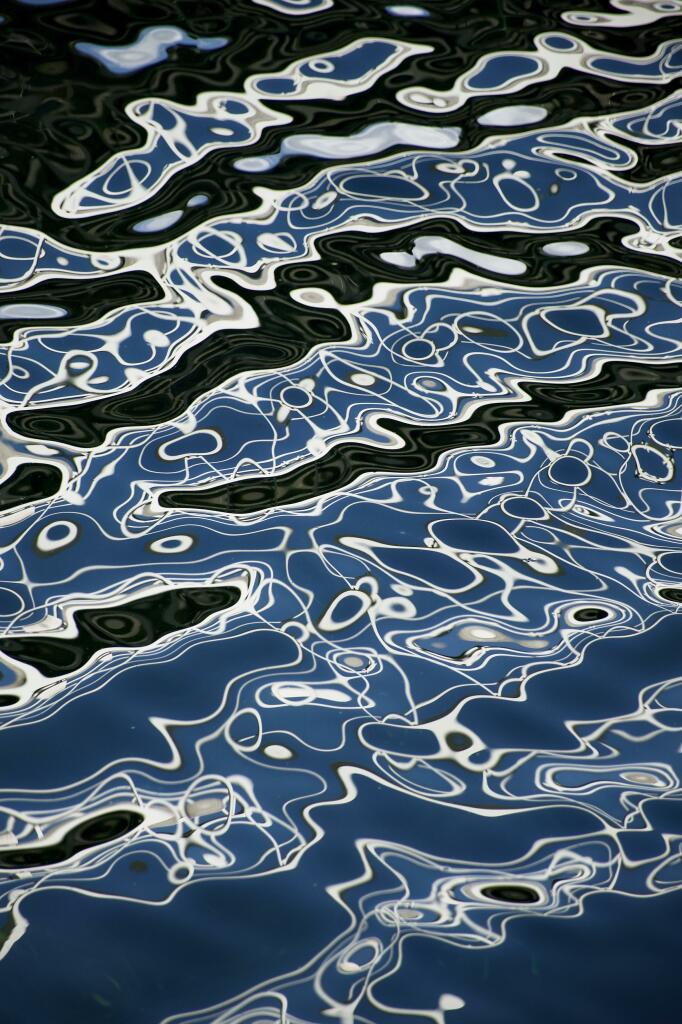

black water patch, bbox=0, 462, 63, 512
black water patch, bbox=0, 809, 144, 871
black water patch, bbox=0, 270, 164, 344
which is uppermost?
black water patch, bbox=0, 270, 164, 344

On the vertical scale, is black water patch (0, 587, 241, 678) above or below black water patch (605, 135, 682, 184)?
below

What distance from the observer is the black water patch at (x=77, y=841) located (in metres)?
1.12

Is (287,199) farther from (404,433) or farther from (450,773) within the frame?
(450,773)

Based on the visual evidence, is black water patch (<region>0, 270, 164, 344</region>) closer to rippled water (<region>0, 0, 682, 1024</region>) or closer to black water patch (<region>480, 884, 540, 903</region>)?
rippled water (<region>0, 0, 682, 1024</region>)

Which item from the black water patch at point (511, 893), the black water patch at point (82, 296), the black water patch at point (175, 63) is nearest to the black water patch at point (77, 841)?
the black water patch at point (511, 893)

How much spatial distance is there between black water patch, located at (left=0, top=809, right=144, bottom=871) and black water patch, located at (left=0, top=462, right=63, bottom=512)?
0.50 meters

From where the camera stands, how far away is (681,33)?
226 cm

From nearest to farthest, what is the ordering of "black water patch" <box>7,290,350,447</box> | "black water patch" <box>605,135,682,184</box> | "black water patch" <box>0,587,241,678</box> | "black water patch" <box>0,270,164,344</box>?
"black water patch" <box>0,587,241,678</box>, "black water patch" <box>7,290,350,447</box>, "black water patch" <box>0,270,164,344</box>, "black water patch" <box>605,135,682,184</box>

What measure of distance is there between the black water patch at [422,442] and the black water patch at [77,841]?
0.47 metres

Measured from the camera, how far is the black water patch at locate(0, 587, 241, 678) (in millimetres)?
1305

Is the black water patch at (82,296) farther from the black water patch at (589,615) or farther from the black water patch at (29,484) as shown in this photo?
the black water patch at (589,615)

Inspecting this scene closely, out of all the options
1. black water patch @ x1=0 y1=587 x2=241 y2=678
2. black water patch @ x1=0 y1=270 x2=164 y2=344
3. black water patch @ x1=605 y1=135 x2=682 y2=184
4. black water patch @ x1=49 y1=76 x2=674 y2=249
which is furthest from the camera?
black water patch @ x1=605 y1=135 x2=682 y2=184

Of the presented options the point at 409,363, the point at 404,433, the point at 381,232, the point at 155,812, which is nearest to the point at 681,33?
the point at 381,232

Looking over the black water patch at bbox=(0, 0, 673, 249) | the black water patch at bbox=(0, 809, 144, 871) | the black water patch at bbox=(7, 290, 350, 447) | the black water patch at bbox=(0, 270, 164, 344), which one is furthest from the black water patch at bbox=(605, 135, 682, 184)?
the black water patch at bbox=(0, 809, 144, 871)
